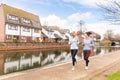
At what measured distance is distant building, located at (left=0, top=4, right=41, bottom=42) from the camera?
54.1m

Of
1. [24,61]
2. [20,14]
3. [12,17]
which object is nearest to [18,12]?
[20,14]

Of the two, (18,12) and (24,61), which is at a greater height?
(18,12)

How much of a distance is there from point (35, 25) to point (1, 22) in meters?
16.4

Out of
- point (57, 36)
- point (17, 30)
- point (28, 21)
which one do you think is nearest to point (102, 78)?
point (17, 30)

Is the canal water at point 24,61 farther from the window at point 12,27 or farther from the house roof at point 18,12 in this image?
the house roof at point 18,12

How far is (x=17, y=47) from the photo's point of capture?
139 ft

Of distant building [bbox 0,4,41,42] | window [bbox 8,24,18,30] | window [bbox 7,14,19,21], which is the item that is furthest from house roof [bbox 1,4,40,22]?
window [bbox 8,24,18,30]

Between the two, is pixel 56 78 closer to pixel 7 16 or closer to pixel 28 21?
pixel 7 16

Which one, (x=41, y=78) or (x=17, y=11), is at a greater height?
(x=17, y=11)

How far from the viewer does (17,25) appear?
59.3 metres

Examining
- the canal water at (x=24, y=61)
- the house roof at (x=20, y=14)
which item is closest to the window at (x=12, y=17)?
the house roof at (x=20, y=14)

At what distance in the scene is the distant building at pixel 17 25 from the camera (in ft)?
177

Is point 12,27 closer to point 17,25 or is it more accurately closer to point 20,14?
point 17,25

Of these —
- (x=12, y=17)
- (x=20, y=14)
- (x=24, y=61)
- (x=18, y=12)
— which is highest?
(x=18, y=12)
